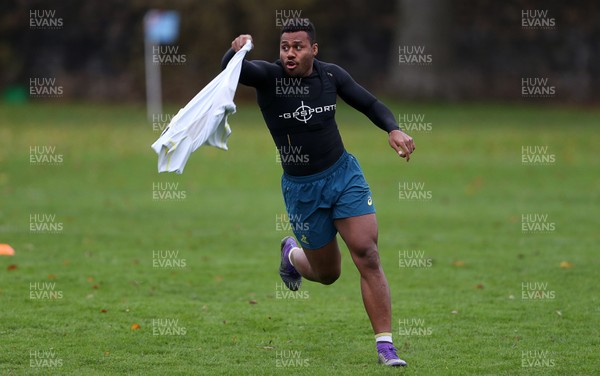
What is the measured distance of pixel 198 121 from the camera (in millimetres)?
7422

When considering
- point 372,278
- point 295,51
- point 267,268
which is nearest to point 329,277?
point 372,278

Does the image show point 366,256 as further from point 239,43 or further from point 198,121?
point 239,43

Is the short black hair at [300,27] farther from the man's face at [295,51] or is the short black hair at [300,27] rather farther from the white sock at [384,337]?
the white sock at [384,337]

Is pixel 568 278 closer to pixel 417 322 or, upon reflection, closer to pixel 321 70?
pixel 417 322

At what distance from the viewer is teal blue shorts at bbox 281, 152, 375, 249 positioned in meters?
7.63

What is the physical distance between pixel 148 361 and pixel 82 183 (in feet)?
44.0

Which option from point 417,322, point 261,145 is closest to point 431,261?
point 417,322

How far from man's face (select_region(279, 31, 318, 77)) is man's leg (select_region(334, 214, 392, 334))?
1.28m

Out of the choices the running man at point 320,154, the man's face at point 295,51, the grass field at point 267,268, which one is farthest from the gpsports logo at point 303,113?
the grass field at point 267,268

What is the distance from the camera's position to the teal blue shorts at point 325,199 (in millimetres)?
7629

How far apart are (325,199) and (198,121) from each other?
118cm

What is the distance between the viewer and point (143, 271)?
1154 cm

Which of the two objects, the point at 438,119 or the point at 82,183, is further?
the point at 438,119

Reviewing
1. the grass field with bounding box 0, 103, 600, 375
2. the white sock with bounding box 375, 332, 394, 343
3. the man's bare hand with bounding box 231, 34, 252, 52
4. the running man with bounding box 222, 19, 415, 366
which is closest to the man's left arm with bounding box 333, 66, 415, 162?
the running man with bounding box 222, 19, 415, 366
